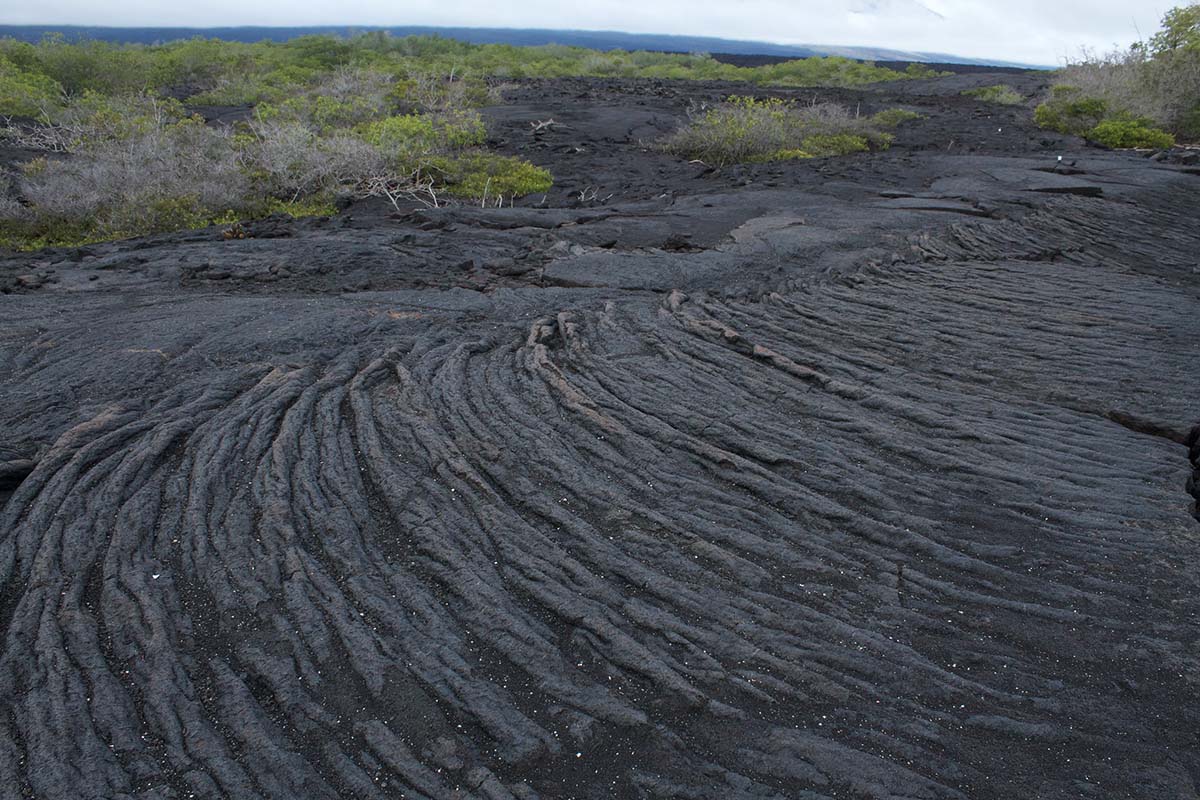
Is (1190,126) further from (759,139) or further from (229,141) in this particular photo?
(229,141)

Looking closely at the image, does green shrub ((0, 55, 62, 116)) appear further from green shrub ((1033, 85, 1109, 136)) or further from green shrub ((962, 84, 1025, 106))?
green shrub ((962, 84, 1025, 106))

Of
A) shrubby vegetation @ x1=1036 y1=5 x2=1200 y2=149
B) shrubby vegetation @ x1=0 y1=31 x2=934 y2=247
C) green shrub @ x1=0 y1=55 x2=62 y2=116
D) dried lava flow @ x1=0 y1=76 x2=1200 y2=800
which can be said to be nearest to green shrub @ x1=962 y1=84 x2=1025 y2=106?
shrubby vegetation @ x1=1036 y1=5 x2=1200 y2=149

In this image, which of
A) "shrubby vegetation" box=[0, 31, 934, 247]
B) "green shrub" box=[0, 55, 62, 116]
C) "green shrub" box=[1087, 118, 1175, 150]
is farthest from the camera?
"green shrub" box=[0, 55, 62, 116]

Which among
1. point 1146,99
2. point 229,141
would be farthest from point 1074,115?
point 229,141

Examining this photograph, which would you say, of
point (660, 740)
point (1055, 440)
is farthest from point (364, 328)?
point (1055, 440)

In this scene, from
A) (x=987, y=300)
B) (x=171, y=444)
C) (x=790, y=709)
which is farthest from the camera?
(x=987, y=300)

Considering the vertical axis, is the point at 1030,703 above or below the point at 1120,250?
below

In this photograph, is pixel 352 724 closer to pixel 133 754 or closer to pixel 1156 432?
pixel 133 754
